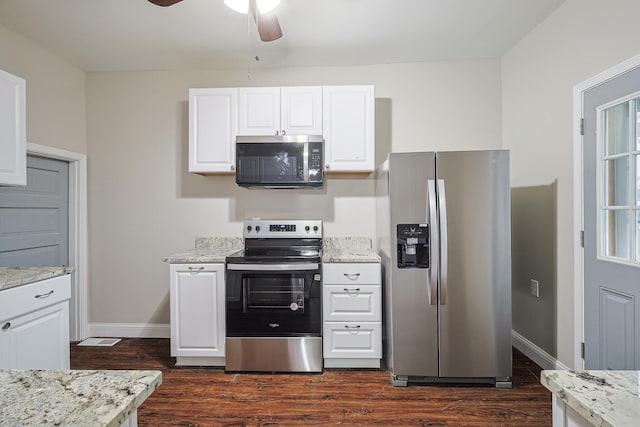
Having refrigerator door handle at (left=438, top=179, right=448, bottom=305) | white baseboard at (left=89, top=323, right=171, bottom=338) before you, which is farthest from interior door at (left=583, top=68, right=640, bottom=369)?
white baseboard at (left=89, top=323, right=171, bottom=338)

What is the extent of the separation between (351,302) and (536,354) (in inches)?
60.5

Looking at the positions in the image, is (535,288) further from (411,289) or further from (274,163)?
(274,163)

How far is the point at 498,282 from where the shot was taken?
2332mm

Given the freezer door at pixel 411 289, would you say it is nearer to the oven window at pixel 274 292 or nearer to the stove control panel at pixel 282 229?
the oven window at pixel 274 292

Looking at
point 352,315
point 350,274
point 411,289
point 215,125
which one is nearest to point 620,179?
point 411,289

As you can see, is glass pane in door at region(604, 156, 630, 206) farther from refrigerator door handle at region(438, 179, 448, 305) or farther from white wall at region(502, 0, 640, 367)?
refrigerator door handle at region(438, 179, 448, 305)

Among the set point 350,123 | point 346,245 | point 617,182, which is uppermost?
point 350,123

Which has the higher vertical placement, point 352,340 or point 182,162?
→ point 182,162

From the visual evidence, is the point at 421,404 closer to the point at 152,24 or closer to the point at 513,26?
the point at 513,26

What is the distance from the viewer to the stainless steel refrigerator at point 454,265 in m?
2.32

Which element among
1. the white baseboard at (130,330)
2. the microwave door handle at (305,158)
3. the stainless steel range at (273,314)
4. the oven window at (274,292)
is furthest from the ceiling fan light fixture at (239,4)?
the white baseboard at (130,330)

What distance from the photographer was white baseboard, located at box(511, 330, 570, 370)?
97.6 inches

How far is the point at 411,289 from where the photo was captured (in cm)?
239

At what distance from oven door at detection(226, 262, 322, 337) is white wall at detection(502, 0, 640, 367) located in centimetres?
174
